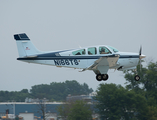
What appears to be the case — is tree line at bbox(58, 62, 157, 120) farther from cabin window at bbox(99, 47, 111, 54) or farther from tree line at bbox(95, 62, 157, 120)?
cabin window at bbox(99, 47, 111, 54)

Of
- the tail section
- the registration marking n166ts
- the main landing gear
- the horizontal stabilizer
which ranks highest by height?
the horizontal stabilizer

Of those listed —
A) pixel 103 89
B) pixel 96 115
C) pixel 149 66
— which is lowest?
pixel 96 115

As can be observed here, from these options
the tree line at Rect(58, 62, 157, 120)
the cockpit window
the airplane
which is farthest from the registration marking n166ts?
the tree line at Rect(58, 62, 157, 120)

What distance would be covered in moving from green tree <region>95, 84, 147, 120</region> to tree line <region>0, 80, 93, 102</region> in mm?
59324

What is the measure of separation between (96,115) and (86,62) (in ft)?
107

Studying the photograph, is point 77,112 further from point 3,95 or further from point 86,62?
point 3,95

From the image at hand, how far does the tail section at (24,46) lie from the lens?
809 inches

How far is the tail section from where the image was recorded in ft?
67.4

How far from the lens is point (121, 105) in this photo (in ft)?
153

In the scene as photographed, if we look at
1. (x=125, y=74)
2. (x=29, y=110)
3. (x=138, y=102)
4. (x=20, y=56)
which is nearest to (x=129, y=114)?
(x=138, y=102)

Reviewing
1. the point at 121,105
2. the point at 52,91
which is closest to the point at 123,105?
the point at 121,105

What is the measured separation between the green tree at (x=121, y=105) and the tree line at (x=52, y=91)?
59.3 meters

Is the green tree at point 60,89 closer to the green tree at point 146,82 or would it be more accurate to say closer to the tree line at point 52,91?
the tree line at point 52,91

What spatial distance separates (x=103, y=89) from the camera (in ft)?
163
